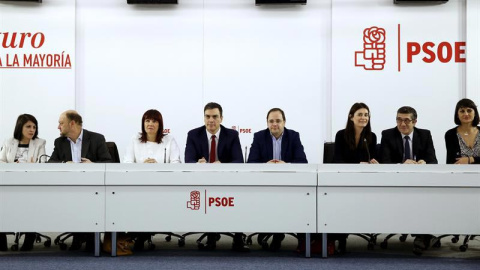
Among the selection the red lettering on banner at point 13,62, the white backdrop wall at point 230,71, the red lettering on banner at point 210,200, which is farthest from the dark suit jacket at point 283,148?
the red lettering on banner at point 13,62

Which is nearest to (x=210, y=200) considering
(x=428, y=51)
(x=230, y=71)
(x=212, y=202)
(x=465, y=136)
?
(x=212, y=202)

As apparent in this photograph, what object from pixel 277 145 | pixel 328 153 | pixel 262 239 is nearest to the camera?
pixel 262 239

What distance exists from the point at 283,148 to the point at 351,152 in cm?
57

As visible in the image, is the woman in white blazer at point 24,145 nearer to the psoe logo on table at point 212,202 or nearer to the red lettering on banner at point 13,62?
the red lettering on banner at point 13,62

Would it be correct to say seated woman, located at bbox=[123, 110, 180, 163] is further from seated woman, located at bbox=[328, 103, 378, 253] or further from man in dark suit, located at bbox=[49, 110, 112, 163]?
seated woman, located at bbox=[328, 103, 378, 253]

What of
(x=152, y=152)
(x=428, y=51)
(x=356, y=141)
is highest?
(x=428, y=51)

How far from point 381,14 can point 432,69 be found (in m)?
0.86

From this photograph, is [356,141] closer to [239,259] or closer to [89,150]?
[239,259]

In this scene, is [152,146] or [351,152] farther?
[152,146]

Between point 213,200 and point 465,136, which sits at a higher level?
point 465,136

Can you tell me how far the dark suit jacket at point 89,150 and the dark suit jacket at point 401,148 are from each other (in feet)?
7.67

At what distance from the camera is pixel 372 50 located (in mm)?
6266

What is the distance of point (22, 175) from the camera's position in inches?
154

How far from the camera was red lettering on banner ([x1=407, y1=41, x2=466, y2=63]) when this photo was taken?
20.5 feet
